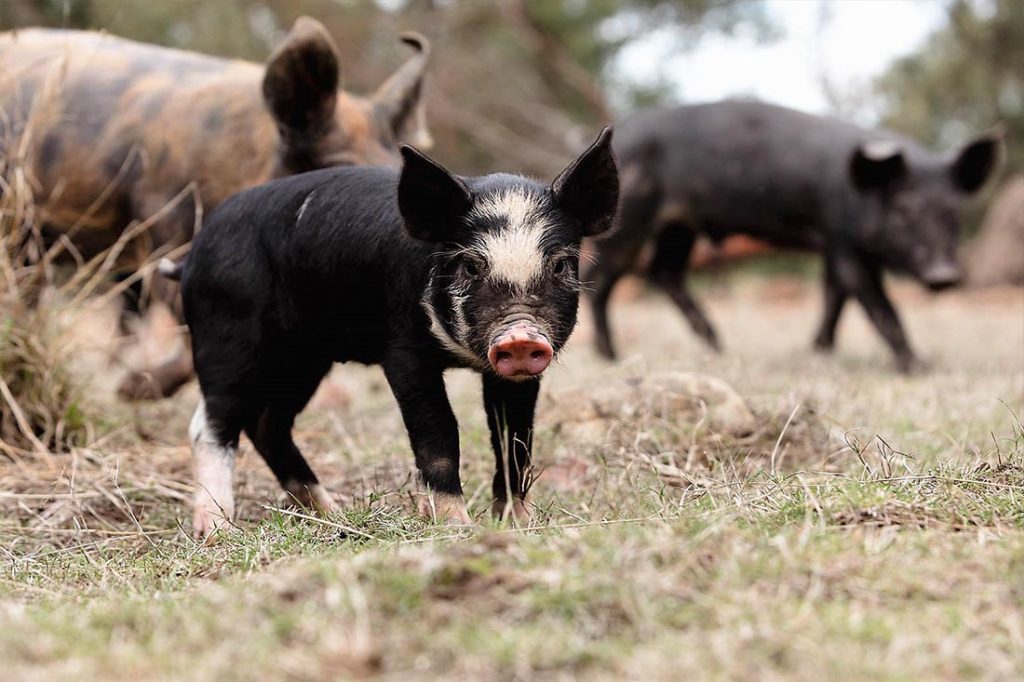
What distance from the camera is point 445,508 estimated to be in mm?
3537

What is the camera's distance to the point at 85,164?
6137 mm

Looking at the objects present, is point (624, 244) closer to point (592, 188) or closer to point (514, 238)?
point (592, 188)

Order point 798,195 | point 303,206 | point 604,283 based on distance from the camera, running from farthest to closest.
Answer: point 604,283, point 798,195, point 303,206

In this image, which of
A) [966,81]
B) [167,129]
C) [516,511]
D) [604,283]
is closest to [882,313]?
[604,283]

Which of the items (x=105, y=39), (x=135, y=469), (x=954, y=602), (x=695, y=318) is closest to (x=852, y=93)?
(x=695, y=318)

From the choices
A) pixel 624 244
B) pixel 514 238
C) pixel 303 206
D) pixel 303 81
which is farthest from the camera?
pixel 624 244

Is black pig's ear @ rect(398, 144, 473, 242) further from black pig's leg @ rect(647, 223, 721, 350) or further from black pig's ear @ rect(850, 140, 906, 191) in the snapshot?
black pig's leg @ rect(647, 223, 721, 350)

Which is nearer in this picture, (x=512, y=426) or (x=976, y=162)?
(x=512, y=426)

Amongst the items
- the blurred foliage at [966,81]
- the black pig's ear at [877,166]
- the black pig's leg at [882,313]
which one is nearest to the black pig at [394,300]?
the black pig's leg at [882,313]

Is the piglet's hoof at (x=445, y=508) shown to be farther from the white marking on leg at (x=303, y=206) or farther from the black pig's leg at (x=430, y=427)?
the white marking on leg at (x=303, y=206)

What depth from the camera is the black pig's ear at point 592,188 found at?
3.68m

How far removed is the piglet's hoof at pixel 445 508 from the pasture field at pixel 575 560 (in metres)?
0.09

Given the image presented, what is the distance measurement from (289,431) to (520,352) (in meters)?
1.37

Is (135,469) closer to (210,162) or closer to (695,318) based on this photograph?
(210,162)
